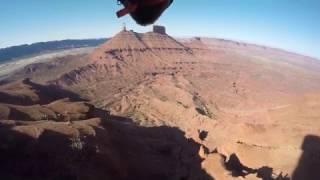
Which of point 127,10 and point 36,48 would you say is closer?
point 127,10

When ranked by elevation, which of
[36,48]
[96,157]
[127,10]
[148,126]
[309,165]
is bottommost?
[148,126]

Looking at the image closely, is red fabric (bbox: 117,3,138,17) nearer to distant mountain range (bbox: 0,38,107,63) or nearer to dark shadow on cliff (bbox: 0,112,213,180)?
dark shadow on cliff (bbox: 0,112,213,180)

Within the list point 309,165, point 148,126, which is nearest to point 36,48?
point 148,126

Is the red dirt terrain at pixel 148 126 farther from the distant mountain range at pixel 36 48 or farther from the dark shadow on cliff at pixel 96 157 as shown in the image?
the distant mountain range at pixel 36 48

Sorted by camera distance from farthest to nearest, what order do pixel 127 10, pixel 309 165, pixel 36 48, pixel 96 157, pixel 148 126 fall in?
pixel 36 48 < pixel 148 126 < pixel 309 165 < pixel 96 157 < pixel 127 10

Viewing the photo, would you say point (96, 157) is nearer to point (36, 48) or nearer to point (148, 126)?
point (148, 126)
